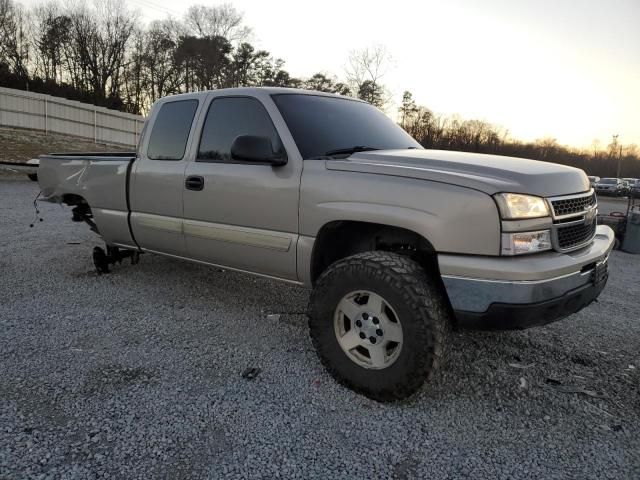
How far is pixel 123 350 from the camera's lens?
3.29 m

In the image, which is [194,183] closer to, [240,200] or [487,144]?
[240,200]

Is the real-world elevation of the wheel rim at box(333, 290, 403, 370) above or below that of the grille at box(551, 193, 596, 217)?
below

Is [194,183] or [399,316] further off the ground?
[194,183]

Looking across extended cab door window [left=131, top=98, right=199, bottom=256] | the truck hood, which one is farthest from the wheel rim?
extended cab door window [left=131, top=98, right=199, bottom=256]

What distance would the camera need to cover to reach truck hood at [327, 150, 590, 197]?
8.05ft

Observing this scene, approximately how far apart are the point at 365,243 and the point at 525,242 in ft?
3.52

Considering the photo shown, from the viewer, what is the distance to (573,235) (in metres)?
2.74

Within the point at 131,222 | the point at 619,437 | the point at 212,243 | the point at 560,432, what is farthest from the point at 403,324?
the point at 131,222

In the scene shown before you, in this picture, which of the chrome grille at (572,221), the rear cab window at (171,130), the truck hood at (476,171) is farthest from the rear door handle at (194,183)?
the chrome grille at (572,221)

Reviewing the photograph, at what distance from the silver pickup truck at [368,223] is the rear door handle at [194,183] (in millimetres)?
19

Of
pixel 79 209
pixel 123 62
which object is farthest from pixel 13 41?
pixel 79 209

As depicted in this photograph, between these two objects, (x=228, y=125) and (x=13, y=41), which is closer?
(x=228, y=125)

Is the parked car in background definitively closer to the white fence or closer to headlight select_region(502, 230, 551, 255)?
the white fence

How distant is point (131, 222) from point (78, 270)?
4.99 ft
